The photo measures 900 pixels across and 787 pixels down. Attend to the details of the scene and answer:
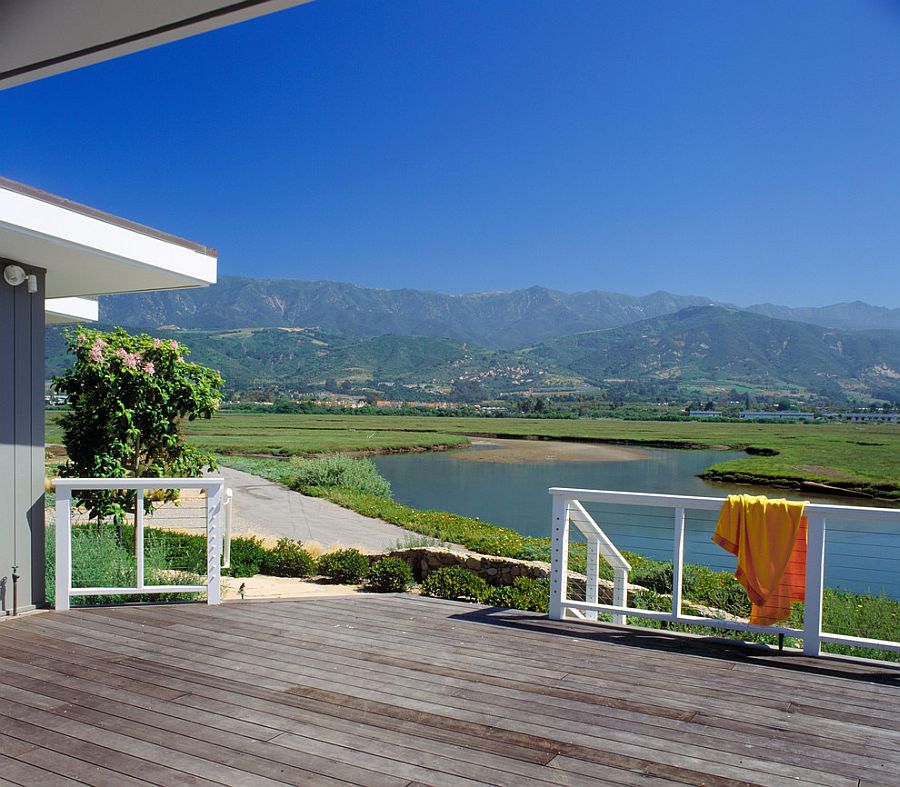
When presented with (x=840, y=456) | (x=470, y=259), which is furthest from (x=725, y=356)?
(x=840, y=456)

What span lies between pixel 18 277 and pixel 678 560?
455cm

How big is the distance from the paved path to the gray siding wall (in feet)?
22.6

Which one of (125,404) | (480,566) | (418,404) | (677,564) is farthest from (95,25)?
(418,404)

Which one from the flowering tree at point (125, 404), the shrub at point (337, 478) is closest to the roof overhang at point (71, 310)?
the flowering tree at point (125, 404)

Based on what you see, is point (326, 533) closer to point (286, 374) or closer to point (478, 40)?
point (478, 40)

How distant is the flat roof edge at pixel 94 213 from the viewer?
415cm

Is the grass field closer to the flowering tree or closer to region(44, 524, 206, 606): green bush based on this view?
the flowering tree

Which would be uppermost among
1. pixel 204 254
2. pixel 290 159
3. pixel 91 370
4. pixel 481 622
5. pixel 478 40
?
pixel 290 159

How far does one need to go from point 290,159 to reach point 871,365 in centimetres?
10523

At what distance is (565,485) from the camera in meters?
28.4

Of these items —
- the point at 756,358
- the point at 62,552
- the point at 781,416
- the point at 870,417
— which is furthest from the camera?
the point at 756,358

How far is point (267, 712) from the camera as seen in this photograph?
3.27 meters

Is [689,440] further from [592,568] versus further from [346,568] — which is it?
[592,568]

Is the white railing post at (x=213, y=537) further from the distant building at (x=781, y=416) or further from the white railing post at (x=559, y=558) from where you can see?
the distant building at (x=781, y=416)
